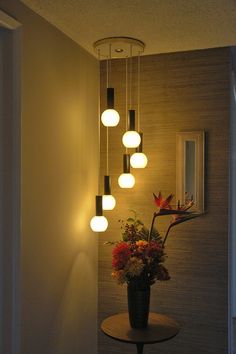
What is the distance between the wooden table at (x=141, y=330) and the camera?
208cm

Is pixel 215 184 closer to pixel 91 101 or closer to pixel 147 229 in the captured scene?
pixel 147 229

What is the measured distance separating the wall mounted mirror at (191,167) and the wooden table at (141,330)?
2.22 ft

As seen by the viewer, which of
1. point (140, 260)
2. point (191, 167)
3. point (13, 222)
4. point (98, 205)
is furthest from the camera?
point (191, 167)

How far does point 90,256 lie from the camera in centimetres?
260

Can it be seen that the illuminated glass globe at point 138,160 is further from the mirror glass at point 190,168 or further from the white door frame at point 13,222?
the white door frame at point 13,222

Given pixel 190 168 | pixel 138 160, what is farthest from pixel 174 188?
pixel 138 160

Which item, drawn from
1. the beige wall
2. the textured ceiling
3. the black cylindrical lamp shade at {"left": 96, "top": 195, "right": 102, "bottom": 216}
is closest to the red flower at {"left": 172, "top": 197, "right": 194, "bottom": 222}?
the black cylindrical lamp shade at {"left": 96, "top": 195, "right": 102, "bottom": 216}

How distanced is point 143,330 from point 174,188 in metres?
0.85

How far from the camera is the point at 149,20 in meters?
2.00

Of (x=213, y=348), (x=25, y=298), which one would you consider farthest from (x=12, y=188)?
(x=213, y=348)

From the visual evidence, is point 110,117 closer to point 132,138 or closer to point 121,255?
point 132,138

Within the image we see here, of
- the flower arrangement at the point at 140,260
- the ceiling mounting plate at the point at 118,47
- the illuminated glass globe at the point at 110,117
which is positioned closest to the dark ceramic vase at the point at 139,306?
the flower arrangement at the point at 140,260

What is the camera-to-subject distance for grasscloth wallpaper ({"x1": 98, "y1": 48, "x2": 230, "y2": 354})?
2.44 metres

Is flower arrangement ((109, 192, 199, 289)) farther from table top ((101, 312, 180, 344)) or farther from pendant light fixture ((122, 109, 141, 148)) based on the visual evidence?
pendant light fixture ((122, 109, 141, 148))
